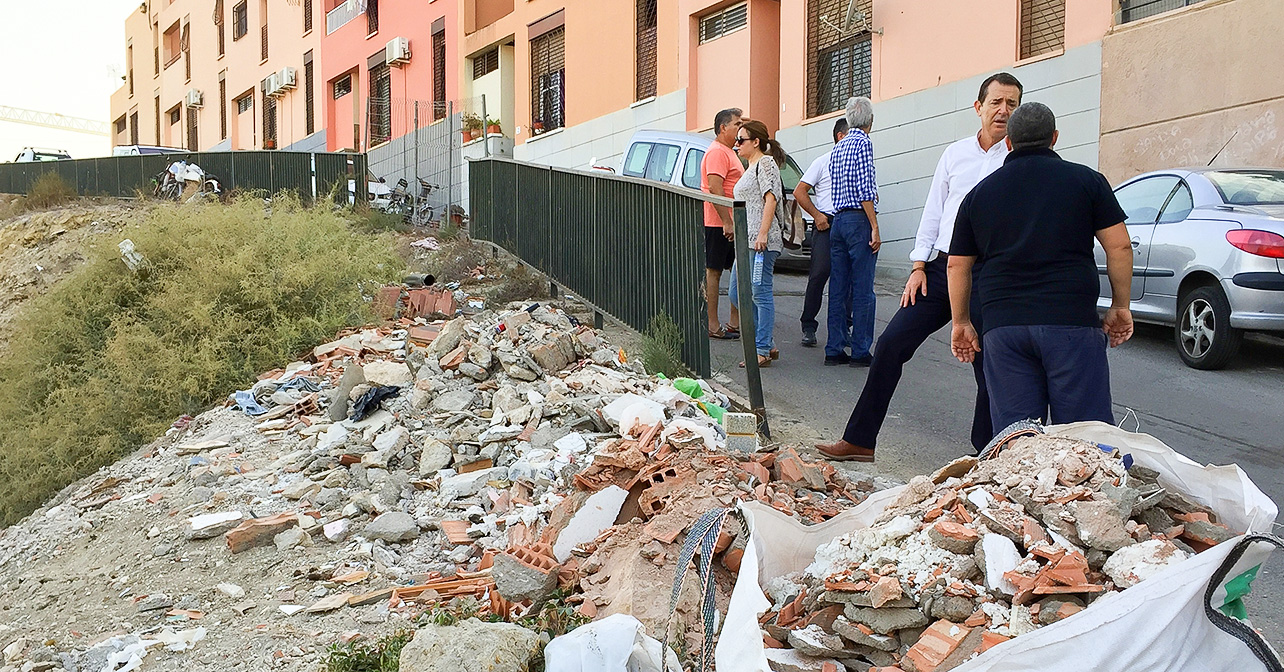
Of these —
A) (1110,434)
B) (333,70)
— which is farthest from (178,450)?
(333,70)

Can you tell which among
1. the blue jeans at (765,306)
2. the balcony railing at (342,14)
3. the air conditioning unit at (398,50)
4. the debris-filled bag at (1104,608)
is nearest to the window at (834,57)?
the blue jeans at (765,306)

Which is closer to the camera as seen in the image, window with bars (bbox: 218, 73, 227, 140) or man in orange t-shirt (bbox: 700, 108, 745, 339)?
man in orange t-shirt (bbox: 700, 108, 745, 339)

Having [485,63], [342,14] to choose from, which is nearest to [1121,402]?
[485,63]

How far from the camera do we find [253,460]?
6.78 m

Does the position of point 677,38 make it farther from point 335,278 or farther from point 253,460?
point 253,460

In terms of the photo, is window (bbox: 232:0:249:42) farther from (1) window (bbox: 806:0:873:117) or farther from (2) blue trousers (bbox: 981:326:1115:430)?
(2) blue trousers (bbox: 981:326:1115:430)

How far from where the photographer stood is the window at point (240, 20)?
1487 inches

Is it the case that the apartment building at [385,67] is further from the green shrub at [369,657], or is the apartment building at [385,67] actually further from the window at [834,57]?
the green shrub at [369,657]

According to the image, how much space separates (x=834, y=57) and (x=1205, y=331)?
8881 mm

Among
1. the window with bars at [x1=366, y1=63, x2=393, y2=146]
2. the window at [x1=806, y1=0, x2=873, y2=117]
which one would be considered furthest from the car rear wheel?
the window with bars at [x1=366, y1=63, x2=393, y2=146]

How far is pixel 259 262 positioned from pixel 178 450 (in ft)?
9.90

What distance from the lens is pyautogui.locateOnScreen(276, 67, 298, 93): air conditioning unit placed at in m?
33.8

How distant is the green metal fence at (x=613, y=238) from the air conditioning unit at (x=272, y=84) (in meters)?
24.2

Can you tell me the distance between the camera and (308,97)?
109 ft
